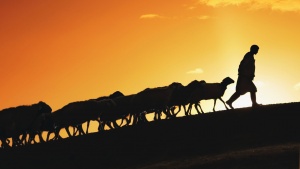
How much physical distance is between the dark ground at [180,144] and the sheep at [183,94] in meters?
6.80

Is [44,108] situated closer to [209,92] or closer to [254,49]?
[209,92]

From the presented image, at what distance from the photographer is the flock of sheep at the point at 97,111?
79.3 ft

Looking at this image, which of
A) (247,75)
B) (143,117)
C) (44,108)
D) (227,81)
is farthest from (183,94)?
(247,75)

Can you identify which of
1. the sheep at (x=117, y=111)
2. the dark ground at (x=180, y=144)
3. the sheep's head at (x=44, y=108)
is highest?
the sheep's head at (x=44, y=108)

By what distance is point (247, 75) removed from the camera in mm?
19062

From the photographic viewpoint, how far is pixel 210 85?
85.2 feet

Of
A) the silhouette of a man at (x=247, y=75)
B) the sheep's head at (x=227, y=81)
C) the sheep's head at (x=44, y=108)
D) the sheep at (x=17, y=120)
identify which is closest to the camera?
the silhouette of a man at (x=247, y=75)

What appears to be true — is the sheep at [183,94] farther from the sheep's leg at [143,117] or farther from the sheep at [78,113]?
the sheep at [78,113]

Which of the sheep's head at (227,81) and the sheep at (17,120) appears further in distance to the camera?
the sheep's head at (227,81)

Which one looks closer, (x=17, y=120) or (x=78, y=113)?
(x=17, y=120)

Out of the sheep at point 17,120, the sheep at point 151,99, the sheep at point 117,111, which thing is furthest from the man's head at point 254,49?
the sheep at point 17,120

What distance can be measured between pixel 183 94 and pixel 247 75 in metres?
6.69

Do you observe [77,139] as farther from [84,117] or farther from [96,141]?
[84,117]

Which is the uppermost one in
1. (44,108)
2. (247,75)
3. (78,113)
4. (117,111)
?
(247,75)
